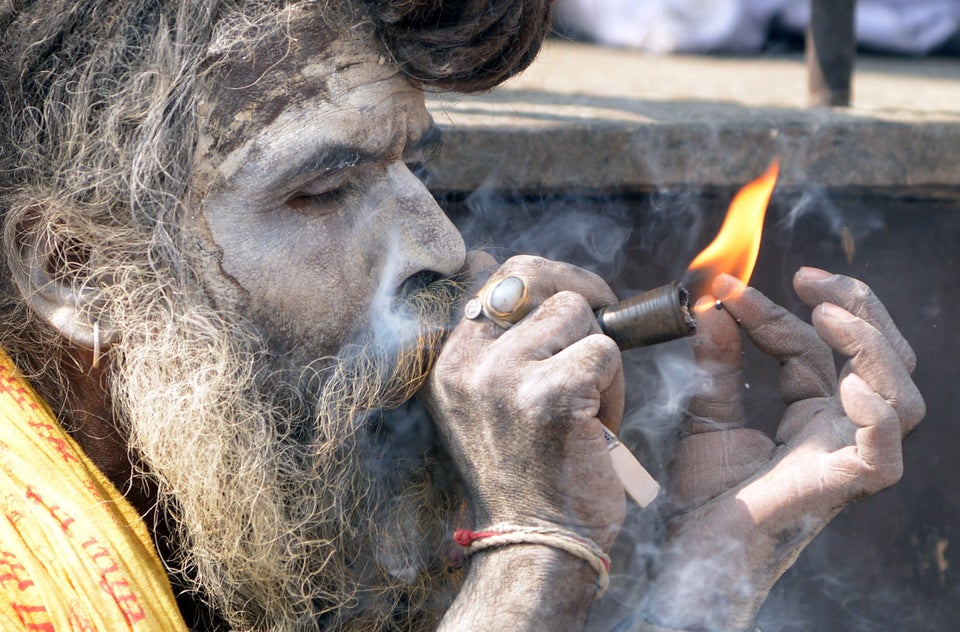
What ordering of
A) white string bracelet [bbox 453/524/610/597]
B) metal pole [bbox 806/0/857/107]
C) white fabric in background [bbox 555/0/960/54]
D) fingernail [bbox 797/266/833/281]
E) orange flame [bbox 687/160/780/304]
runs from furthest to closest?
white fabric in background [bbox 555/0/960/54], metal pole [bbox 806/0/857/107], orange flame [bbox 687/160/780/304], fingernail [bbox 797/266/833/281], white string bracelet [bbox 453/524/610/597]

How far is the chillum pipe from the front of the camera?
5.82 ft

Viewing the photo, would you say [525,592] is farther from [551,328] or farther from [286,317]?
[286,317]

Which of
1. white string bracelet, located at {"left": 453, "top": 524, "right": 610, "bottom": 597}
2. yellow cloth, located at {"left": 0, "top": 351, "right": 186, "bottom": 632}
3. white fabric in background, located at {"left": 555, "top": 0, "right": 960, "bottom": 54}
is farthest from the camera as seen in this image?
white fabric in background, located at {"left": 555, "top": 0, "right": 960, "bottom": 54}

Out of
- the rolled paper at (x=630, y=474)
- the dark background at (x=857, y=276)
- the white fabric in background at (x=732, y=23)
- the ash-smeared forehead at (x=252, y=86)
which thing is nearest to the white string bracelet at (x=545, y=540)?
the rolled paper at (x=630, y=474)

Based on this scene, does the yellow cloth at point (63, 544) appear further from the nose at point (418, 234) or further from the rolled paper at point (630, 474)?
the rolled paper at point (630, 474)

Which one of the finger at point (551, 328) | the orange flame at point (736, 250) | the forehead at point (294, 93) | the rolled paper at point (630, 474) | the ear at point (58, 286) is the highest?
the forehead at point (294, 93)

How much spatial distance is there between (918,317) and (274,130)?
1.89 metres

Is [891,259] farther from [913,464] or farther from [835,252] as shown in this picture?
[913,464]

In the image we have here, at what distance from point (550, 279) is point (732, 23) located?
2910 mm

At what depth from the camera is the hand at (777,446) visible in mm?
1840

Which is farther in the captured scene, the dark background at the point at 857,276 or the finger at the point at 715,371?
the dark background at the point at 857,276

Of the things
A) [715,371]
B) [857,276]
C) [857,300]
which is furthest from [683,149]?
[857,300]

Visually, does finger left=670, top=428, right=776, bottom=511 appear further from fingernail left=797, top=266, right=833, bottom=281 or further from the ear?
the ear

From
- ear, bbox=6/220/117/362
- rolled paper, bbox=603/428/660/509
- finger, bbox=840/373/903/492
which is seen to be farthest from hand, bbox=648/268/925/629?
ear, bbox=6/220/117/362
